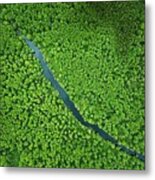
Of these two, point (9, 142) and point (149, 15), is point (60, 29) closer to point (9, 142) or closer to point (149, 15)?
point (149, 15)

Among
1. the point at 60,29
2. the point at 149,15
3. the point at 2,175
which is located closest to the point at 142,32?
the point at 149,15

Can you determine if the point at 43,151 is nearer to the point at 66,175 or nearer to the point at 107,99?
the point at 66,175

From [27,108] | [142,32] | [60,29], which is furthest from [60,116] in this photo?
[142,32]

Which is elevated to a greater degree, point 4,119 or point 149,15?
point 149,15

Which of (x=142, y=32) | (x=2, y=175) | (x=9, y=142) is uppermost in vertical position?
(x=142, y=32)

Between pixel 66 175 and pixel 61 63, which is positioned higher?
pixel 61 63

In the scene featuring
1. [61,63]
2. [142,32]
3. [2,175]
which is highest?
[142,32]
